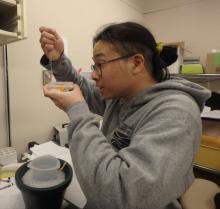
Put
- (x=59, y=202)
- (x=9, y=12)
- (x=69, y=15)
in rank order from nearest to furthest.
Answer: (x=59, y=202)
(x=9, y=12)
(x=69, y=15)

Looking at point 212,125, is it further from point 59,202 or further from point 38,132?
point 59,202

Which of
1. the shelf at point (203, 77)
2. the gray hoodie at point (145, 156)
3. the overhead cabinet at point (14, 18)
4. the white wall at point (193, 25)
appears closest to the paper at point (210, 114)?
the shelf at point (203, 77)

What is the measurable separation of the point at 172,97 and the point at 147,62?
0.77 feet

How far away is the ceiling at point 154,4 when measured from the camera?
2.55 metres

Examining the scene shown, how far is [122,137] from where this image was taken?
2.47 feet

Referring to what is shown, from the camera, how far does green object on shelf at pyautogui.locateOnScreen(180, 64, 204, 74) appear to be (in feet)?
7.63

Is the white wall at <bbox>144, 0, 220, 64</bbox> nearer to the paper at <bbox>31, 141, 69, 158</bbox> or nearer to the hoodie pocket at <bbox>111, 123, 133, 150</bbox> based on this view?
the paper at <bbox>31, 141, 69, 158</bbox>

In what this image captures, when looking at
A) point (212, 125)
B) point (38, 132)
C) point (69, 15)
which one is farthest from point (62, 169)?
point (212, 125)

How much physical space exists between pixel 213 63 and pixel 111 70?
1.88m

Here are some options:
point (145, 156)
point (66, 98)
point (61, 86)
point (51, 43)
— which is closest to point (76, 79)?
point (51, 43)

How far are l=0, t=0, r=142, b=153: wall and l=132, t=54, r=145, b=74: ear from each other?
878 mm

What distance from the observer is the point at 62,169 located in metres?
0.83

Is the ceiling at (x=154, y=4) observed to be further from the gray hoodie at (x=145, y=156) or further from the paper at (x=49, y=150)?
→ the gray hoodie at (x=145, y=156)

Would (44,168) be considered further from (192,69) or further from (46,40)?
(192,69)
